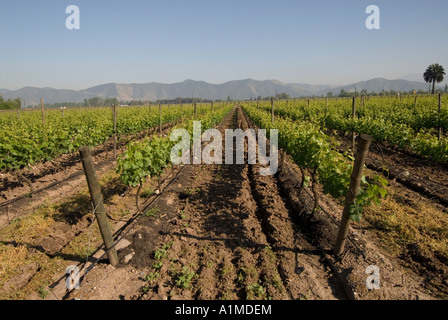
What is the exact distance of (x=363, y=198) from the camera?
372 cm

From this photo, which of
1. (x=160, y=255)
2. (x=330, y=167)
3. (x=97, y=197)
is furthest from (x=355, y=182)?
(x=97, y=197)

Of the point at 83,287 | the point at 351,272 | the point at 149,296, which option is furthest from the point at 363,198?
the point at 83,287

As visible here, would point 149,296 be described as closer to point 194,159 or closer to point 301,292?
point 301,292

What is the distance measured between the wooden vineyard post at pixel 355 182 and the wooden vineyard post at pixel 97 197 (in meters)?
3.67

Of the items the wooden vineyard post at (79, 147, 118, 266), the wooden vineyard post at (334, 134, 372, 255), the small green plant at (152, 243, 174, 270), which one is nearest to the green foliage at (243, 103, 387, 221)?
the wooden vineyard post at (334, 134, 372, 255)

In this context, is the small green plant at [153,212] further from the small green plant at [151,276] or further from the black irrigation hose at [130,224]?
the small green plant at [151,276]

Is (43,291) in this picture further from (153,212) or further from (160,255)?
(153,212)

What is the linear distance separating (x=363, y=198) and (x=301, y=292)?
165cm

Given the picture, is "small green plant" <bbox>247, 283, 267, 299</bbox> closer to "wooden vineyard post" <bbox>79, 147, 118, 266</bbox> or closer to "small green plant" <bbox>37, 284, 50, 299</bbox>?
"wooden vineyard post" <bbox>79, 147, 118, 266</bbox>

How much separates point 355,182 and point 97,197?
151 inches

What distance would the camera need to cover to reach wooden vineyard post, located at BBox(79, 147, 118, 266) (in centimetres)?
343

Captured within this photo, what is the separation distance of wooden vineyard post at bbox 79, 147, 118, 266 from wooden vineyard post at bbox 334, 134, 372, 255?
367 cm

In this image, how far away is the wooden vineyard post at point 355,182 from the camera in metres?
3.38

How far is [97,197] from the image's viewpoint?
11.9 ft
